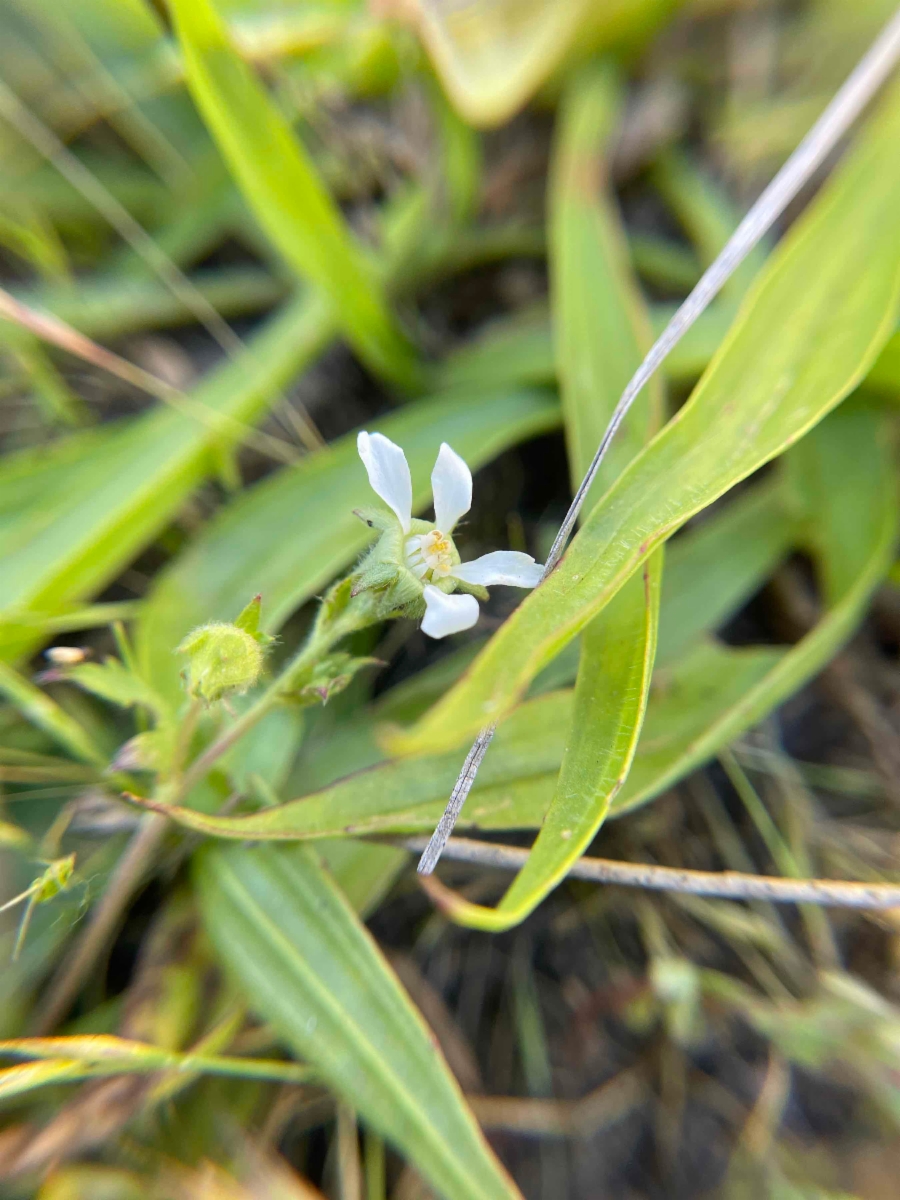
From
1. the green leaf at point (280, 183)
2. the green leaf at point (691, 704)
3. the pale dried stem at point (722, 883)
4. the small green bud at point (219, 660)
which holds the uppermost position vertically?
the green leaf at point (280, 183)

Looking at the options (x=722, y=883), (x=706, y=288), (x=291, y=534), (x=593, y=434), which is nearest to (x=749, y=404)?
→ (x=706, y=288)

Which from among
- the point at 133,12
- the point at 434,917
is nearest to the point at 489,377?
the point at 133,12

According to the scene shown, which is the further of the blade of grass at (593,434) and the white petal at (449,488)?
the white petal at (449,488)

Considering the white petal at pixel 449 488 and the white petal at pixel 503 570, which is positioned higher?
the white petal at pixel 449 488

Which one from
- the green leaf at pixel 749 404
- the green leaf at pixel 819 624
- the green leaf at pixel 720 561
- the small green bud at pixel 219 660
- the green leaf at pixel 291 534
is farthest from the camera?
the green leaf at pixel 720 561

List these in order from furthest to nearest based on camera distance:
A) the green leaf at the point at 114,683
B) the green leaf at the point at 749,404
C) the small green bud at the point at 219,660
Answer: the green leaf at the point at 114,683 < the small green bud at the point at 219,660 < the green leaf at the point at 749,404

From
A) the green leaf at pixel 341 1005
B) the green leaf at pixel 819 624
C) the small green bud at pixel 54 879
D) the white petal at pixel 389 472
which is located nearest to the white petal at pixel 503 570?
the white petal at pixel 389 472

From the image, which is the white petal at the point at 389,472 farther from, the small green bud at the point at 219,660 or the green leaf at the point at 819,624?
the green leaf at the point at 819,624

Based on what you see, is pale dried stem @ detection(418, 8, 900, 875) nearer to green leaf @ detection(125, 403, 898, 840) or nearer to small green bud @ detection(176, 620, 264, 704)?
green leaf @ detection(125, 403, 898, 840)
